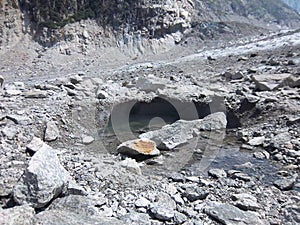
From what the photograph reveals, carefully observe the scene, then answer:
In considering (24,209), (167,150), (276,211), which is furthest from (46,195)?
(167,150)

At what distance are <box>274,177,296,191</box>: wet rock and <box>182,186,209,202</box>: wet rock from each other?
1.61 m

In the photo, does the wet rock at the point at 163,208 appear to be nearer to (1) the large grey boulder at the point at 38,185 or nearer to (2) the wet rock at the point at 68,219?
(2) the wet rock at the point at 68,219

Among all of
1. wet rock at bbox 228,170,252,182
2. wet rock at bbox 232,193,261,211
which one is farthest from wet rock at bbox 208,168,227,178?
wet rock at bbox 232,193,261,211

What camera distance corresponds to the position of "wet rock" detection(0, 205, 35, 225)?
4.69 meters

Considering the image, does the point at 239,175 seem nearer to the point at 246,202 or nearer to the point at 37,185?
the point at 246,202

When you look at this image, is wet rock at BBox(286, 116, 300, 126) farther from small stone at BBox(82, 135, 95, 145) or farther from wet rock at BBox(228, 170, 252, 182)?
small stone at BBox(82, 135, 95, 145)

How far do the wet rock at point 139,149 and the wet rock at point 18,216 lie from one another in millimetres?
3974

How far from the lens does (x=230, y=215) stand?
5801mm

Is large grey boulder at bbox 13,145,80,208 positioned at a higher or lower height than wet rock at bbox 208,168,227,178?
higher

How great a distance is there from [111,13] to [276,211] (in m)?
29.9

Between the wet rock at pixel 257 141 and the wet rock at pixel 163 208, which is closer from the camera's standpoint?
the wet rock at pixel 163 208

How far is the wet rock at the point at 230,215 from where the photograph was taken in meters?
5.68

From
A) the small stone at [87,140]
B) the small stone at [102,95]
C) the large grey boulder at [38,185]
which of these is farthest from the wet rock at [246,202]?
the small stone at [102,95]

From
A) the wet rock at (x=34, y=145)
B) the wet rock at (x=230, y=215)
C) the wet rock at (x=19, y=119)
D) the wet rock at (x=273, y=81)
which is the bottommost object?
the wet rock at (x=230, y=215)
